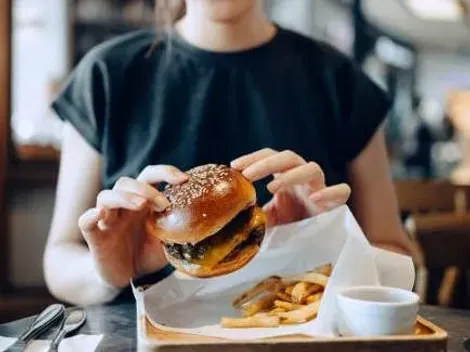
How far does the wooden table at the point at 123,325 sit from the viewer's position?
2.88ft

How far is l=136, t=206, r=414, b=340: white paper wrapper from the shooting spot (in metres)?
0.82

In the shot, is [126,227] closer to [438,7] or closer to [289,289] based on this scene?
[289,289]

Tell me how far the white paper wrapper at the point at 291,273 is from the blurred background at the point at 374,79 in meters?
0.58

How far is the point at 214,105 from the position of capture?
1.41 meters

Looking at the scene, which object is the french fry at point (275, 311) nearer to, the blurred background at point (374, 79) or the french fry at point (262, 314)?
the french fry at point (262, 314)

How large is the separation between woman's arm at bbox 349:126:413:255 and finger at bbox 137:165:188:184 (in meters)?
0.56

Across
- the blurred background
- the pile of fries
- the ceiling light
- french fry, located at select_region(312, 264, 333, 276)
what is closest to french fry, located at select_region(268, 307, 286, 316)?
the pile of fries

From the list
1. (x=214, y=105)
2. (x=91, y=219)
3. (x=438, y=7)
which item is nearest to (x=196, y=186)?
(x=91, y=219)

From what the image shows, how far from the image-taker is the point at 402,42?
22.5 feet

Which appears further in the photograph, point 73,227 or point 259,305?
point 73,227

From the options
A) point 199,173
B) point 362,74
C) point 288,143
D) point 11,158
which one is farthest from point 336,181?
point 11,158

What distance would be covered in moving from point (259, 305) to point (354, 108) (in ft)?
2.04

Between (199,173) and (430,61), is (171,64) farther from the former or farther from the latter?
(430,61)

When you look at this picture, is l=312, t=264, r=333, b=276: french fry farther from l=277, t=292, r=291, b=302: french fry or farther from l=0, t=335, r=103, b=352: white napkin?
l=0, t=335, r=103, b=352: white napkin
